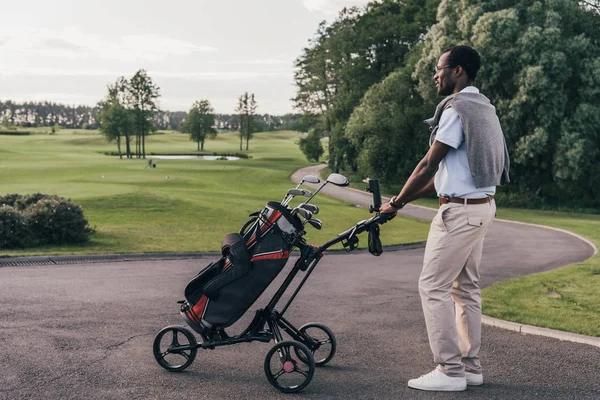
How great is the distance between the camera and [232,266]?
5.28 m

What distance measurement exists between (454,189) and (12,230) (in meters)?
11.7

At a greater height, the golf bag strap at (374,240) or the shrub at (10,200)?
the golf bag strap at (374,240)

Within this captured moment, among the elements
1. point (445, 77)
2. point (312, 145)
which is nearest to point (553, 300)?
point (445, 77)

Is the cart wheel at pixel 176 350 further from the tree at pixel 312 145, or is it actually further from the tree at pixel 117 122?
the tree at pixel 117 122

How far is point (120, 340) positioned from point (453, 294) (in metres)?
3.46

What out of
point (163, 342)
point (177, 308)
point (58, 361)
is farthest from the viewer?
point (177, 308)

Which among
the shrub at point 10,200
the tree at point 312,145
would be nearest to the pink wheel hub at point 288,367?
the shrub at point 10,200

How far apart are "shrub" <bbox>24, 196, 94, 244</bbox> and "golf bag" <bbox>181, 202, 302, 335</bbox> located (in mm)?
10325

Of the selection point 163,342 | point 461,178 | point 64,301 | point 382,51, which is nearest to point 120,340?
point 163,342

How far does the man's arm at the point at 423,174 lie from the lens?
4.96 meters

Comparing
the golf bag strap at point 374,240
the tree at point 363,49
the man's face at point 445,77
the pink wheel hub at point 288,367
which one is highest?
the tree at point 363,49

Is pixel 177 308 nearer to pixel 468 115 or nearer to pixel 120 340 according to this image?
pixel 120 340

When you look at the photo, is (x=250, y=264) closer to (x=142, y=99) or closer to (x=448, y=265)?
(x=448, y=265)

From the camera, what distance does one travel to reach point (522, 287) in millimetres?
9891
